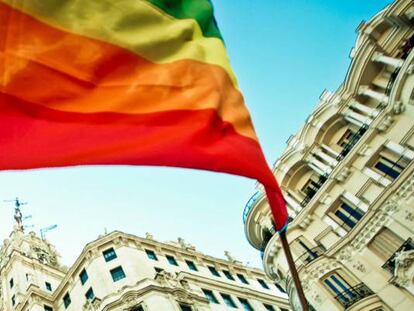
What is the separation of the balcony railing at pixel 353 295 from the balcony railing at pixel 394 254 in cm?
149

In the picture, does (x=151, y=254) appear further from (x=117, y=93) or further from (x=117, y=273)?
(x=117, y=93)

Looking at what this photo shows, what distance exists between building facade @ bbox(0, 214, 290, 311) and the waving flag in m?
30.3

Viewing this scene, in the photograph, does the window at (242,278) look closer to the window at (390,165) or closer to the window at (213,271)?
the window at (213,271)

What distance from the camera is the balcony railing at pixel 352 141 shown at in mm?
27767

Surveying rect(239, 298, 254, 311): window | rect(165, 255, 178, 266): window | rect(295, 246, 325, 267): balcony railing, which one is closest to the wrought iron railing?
rect(295, 246, 325, 267): balcony railing

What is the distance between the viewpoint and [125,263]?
40344 millimetres

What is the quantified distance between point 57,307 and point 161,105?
4412cm

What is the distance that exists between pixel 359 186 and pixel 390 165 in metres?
2.08

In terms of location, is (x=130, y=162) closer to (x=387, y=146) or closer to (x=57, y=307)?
(x=387, y=146)

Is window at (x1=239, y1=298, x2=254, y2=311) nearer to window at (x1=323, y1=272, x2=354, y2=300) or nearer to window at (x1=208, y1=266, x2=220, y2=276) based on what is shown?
window at (x1=208, y1=266, x2=220, y2=276)

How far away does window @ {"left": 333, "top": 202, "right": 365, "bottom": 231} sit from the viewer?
25719 millimetres

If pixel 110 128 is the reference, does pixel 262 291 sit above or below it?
above

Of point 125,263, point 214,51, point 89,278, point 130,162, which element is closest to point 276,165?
point 125,263

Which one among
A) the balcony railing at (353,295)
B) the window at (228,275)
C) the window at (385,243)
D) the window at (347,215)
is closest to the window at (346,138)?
the window at (347,215)
